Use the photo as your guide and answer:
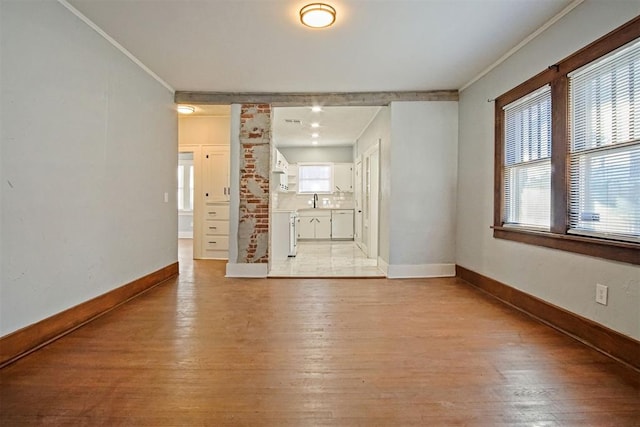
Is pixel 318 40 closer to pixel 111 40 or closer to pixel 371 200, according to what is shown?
pixel 111 40

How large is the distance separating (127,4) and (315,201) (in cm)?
692

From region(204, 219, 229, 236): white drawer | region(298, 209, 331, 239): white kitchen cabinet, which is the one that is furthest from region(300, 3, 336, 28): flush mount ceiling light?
region(298, 209, 331, 239): white kitchen cabinet

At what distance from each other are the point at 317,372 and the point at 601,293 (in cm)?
211

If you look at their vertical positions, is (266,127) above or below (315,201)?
above

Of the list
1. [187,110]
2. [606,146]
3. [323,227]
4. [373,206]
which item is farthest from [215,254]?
[606,146]

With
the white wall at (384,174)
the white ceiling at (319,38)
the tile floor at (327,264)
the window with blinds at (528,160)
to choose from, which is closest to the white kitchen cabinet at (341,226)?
the tile floor at (327,264)

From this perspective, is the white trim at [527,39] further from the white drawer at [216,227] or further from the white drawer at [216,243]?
the white drawer at [216,243]

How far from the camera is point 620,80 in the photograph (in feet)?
7.26

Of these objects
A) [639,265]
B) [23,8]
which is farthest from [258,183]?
[639,265]

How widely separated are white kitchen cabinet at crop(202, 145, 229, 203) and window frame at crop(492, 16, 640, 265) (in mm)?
4649

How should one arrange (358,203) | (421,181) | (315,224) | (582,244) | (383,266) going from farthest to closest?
(315,224)
(358,203)
(383,266)
(421,181)
(582,244)

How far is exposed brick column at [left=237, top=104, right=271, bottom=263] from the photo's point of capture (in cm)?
471

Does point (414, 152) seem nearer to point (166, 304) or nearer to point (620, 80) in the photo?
point (620, 80)

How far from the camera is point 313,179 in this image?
30.5ft
